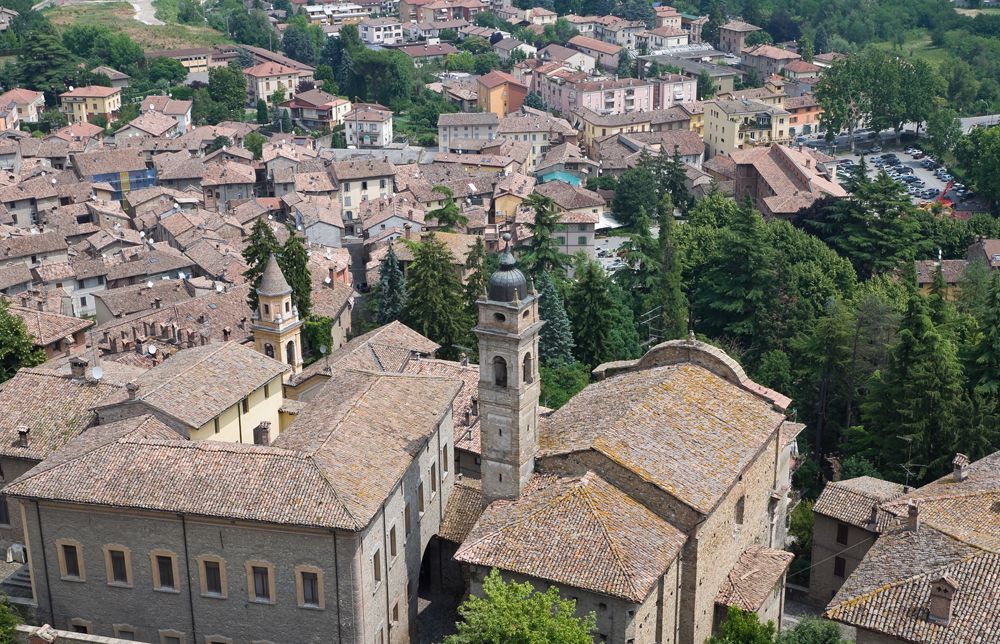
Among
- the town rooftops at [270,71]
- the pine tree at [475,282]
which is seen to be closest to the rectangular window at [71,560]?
the pine tree at [475,282]

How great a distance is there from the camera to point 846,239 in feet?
247

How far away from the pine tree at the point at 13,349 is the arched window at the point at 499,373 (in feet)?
86.2

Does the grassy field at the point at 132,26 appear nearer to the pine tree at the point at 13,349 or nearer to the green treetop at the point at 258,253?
the green treetop at the point at 258,253

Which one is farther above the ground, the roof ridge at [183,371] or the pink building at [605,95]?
the roof ridge at [183,371]

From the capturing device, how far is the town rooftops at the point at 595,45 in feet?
500

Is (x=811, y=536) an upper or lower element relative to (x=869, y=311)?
lower

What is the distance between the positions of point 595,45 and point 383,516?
421ft

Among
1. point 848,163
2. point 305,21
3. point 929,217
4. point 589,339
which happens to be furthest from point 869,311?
point 305,21

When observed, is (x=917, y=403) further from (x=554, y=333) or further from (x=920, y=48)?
(x=920, y=48)

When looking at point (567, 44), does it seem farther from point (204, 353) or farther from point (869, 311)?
point (204, 353)

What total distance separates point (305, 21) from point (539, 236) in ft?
364

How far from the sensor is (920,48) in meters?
156

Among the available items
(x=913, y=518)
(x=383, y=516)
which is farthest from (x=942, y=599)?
(x=383, y=516)

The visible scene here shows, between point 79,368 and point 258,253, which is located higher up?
point 79,368
